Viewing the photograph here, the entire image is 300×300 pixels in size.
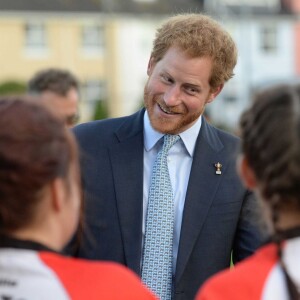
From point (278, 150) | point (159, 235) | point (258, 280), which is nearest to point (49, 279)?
point (258, 280)

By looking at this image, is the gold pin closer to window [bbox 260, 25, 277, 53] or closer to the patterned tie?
the patterned tie

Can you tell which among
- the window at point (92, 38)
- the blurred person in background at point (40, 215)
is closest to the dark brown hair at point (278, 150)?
the blurred person in background at point (40, 215)

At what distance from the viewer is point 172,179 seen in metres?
4.65

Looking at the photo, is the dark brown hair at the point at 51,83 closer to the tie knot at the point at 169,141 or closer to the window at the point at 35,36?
the tie knot at the point at 169,141

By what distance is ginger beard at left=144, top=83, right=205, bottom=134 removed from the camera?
4707 millimetres

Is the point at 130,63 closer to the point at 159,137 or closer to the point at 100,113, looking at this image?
the point at 100,113

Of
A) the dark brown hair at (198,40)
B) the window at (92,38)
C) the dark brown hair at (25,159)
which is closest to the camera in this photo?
the dark brown hair at (25,159)

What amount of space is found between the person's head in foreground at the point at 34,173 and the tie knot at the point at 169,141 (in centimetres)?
185

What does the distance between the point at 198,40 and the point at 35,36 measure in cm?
5144

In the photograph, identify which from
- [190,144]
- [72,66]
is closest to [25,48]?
[72,66]

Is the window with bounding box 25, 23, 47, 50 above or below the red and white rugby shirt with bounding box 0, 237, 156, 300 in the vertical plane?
below

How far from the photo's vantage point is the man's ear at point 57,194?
278cm

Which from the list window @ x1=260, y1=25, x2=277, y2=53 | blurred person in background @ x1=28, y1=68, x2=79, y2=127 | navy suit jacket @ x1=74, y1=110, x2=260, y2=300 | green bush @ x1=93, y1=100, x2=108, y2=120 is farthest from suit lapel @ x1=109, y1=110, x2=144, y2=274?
window @ x1=260, y1=25, x2=277, y2=53

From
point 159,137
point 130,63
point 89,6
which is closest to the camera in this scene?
point 159,137
